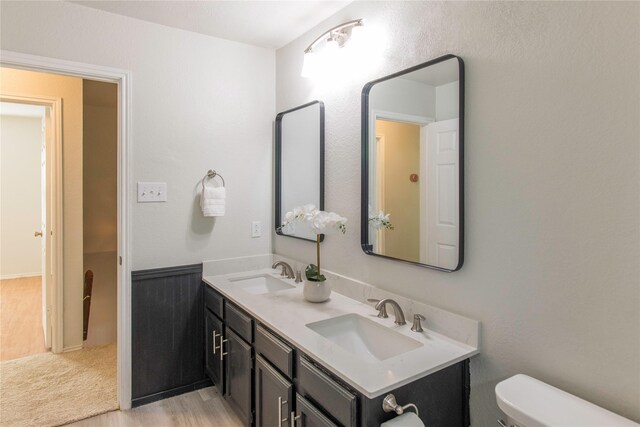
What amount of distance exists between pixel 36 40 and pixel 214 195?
119 centimetres

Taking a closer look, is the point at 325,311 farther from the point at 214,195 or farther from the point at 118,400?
the point at 118,400

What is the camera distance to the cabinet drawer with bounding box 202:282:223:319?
2188 millimetres

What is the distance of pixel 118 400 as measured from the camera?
226 centimetres

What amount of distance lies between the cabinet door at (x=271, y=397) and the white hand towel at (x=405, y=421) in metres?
0.49

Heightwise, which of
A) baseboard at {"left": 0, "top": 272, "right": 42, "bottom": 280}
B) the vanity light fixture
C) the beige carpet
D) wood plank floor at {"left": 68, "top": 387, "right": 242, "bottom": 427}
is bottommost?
wood plank floor at {"left": 68, "top": 387, "right": 242, "bottom": 427}

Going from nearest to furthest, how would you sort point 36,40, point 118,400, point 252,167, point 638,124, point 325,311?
point 638,124, point 325,311, point 36,40, point 118,400, point 252,167

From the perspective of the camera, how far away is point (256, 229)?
105 inches

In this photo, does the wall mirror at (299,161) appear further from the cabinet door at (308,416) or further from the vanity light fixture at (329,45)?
the cabinet door at (308,416)

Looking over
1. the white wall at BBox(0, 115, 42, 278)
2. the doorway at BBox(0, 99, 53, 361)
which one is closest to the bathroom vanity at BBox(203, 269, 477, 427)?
the doorway at BBox(0, 99, 53, 361)

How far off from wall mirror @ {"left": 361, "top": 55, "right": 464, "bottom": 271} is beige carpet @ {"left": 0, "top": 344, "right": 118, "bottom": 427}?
6.39ft

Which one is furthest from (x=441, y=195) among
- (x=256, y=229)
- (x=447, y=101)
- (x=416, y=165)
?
(x=256, y=229)

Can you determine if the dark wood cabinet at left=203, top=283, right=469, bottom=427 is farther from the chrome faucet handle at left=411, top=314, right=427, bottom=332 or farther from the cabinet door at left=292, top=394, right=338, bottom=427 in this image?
the chrome faucet handle at left=411, top=314, right=427, bottom=332

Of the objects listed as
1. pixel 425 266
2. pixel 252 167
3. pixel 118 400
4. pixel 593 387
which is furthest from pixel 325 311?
pixel 118 400

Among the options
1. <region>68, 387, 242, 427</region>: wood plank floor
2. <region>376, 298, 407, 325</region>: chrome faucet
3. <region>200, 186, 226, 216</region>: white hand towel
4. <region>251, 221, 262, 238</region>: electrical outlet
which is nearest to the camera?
<region>376, 298, 407, 325</region>: chrome faucet
